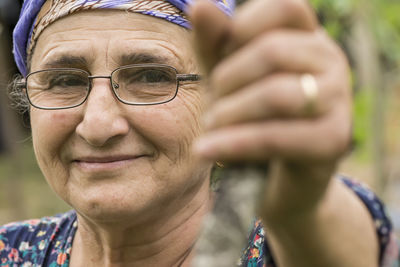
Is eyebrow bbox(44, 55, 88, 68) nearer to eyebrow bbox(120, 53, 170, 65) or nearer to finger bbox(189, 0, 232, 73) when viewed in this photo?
eyebrow bbox(120, 53, 170, 65)

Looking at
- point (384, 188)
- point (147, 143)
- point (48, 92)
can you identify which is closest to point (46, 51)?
point (48, 92)

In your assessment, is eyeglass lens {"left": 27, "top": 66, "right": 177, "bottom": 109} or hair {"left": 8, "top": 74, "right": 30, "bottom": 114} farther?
hair {"left": 8, "top": 74, "right": 30, "bottom": 114}

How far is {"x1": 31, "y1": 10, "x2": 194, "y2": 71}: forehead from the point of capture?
207cm

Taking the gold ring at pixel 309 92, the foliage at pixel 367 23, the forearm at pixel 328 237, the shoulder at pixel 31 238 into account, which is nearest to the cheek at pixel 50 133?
the shoulder at pixel 31 238

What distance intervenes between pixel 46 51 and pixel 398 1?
209 inches

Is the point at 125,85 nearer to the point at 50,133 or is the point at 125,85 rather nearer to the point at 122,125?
the point at 122,125

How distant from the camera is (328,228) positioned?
1374 mm

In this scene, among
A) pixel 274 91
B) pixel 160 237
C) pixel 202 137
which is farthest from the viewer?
pixel 160 237

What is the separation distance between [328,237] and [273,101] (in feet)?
1.77

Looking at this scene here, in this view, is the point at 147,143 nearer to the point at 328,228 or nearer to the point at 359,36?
the point at 328,228

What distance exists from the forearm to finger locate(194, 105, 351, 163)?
0.29m

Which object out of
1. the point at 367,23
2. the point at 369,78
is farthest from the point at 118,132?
the point at 369,78

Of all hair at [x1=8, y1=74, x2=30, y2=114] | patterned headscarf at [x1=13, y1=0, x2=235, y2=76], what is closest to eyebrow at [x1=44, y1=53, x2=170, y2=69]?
patterned headscarf at [x1=13, y1=0, x2=235, y2=76]

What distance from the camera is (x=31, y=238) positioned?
9.32 feet
